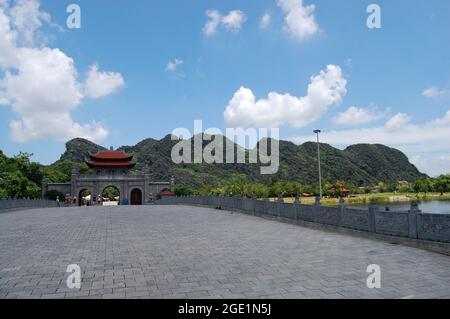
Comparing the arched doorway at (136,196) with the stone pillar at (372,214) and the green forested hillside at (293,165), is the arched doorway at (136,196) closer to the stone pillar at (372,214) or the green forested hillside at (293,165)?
the green forested hillside at (293,165)

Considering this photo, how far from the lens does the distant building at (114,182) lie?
54.6 m

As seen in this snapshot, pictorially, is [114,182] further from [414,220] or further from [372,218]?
[414,220]

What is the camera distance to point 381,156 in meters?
155

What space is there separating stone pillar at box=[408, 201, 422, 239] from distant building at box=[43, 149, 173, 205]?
47332 mm

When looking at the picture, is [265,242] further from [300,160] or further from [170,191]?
[300,160]

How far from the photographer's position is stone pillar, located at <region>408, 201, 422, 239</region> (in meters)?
9.09

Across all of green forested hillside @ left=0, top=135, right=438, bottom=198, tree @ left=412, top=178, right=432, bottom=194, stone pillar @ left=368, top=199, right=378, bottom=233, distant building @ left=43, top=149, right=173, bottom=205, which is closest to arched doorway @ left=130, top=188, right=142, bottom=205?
distant building @ left=43, top=149, right=173, bottom=205

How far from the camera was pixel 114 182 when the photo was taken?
5569 cm

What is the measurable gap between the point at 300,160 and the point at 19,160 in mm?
104272

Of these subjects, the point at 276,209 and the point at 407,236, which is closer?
the point at 407,236

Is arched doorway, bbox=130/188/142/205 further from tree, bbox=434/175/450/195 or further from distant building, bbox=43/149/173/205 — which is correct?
tree, bbox=434/175/450/195
